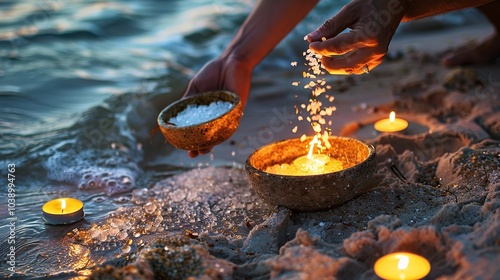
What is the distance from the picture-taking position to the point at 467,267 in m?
1.72

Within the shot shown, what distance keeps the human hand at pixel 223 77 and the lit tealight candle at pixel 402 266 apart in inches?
60.8

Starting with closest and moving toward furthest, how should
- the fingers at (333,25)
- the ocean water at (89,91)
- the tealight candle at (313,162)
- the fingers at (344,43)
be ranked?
the fingers at (344,43), the fingers at (333,25), the tealight candle at (313,162), the ocean water at (89,91)

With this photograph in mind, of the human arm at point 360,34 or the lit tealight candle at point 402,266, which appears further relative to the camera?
the human arm at point 360,34

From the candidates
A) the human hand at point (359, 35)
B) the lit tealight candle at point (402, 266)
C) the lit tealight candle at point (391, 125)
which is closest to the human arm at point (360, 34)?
the human hand at point (359, 35)

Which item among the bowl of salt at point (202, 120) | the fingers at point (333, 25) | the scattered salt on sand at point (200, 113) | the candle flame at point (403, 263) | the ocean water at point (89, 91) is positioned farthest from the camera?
the ocean water at point (89, 91)

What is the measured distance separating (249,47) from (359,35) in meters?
1.21

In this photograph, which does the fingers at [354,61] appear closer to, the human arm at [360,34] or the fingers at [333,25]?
the human arm at [360,34]

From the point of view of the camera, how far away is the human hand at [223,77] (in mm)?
3205

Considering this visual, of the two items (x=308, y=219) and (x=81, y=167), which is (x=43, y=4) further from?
(x=308, y=219)

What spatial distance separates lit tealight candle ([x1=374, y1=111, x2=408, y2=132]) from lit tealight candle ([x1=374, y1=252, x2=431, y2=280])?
1609 millimetres

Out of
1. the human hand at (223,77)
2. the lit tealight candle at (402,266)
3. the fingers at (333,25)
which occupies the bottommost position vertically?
the lit tealight candle at (402,266)

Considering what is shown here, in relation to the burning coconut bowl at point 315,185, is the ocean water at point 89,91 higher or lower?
higher

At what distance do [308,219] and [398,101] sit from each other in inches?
76.8

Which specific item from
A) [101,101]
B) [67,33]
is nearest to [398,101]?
[101,101]
